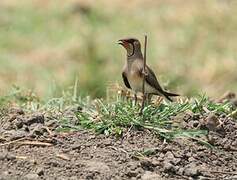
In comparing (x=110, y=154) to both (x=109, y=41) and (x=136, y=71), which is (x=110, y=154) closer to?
(x=136, y=71)

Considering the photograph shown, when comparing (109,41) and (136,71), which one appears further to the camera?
(109,41)

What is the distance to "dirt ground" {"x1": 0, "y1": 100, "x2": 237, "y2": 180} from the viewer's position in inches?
193

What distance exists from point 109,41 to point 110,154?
6.65 metres

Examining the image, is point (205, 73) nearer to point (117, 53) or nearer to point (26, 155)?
point (117, 53)

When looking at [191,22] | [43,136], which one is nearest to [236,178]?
[43,136]

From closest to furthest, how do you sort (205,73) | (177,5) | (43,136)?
(43,136) → (205,73) → (177,5)

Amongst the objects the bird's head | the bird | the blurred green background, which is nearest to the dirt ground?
the bird

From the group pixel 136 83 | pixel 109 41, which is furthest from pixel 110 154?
pixel 109 41

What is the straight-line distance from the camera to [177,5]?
13.5 metres

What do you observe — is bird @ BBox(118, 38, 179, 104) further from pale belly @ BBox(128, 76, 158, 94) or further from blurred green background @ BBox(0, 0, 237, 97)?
blurred green background @ BBox(0, 0, 237, 97)

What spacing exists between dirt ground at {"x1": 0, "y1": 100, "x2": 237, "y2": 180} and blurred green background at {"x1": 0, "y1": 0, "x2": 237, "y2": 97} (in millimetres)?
3128

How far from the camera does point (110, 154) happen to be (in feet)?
16.8

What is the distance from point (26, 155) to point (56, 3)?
8777 millimetres

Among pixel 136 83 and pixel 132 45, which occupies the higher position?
pixel 132 45
